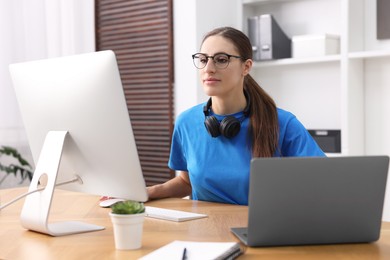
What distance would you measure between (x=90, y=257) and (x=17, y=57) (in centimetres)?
256

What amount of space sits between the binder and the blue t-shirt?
1404mm

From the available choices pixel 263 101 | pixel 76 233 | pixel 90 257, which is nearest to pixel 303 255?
pixel 90 257

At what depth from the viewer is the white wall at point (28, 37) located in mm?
3455

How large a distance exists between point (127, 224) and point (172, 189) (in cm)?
72

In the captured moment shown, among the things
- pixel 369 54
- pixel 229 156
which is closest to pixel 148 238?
pixel 229 156

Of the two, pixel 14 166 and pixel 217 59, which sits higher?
pixel 217 59

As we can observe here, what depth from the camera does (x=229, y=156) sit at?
191 centimetres

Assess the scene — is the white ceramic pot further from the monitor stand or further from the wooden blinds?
the wooden blinds

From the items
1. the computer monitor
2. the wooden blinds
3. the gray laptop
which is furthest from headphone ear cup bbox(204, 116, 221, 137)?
the wooden blinds

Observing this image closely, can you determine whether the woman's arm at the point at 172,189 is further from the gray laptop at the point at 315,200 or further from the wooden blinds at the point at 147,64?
the wooden blinds at the point at 147,64

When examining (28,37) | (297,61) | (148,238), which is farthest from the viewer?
(28,37)

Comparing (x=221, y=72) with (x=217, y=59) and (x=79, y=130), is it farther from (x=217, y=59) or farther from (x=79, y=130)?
(x=79, y=130)

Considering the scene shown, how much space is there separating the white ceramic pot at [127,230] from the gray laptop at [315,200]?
10.0 inches

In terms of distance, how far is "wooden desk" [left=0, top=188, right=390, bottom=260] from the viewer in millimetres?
1243
